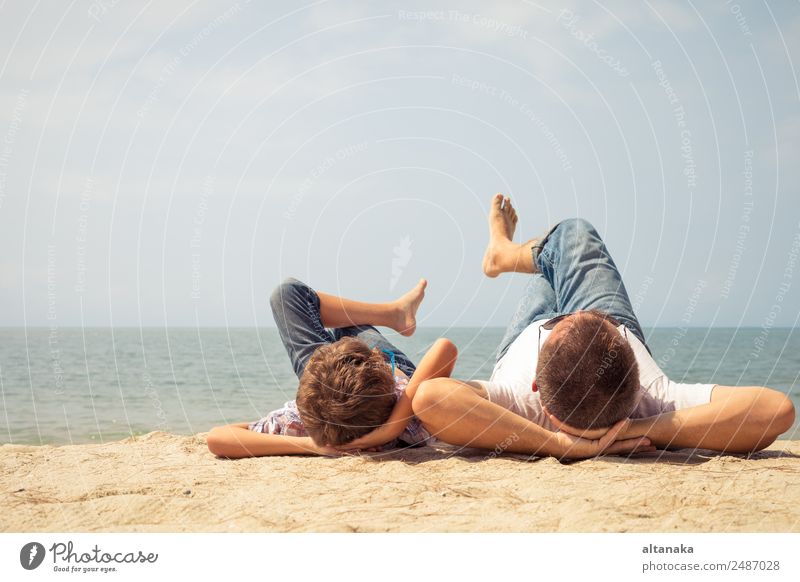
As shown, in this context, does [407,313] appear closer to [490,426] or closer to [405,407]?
[405,407]

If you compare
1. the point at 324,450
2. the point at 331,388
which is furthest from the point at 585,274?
the point at 324,450

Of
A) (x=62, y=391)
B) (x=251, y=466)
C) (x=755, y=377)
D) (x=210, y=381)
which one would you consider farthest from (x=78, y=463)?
(x=755, y=377)

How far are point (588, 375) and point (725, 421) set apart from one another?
0.98 m

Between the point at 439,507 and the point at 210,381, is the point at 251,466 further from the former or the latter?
the point at 210,381

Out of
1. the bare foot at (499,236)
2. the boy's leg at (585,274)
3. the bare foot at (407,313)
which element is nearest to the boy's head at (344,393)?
the boy's leg at (585,274)

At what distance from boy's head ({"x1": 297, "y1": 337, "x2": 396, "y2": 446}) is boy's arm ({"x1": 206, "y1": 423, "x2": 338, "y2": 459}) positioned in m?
0.25

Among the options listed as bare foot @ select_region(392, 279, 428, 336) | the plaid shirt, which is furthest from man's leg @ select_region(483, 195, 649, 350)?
bare foot @ select_region(392, 279, 428, 336)

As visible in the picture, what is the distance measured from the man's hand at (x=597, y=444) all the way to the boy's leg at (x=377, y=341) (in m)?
1.46

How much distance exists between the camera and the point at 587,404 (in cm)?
372

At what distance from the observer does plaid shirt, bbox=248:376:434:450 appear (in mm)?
4504

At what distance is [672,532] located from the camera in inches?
109

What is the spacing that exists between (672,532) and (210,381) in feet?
43.7
